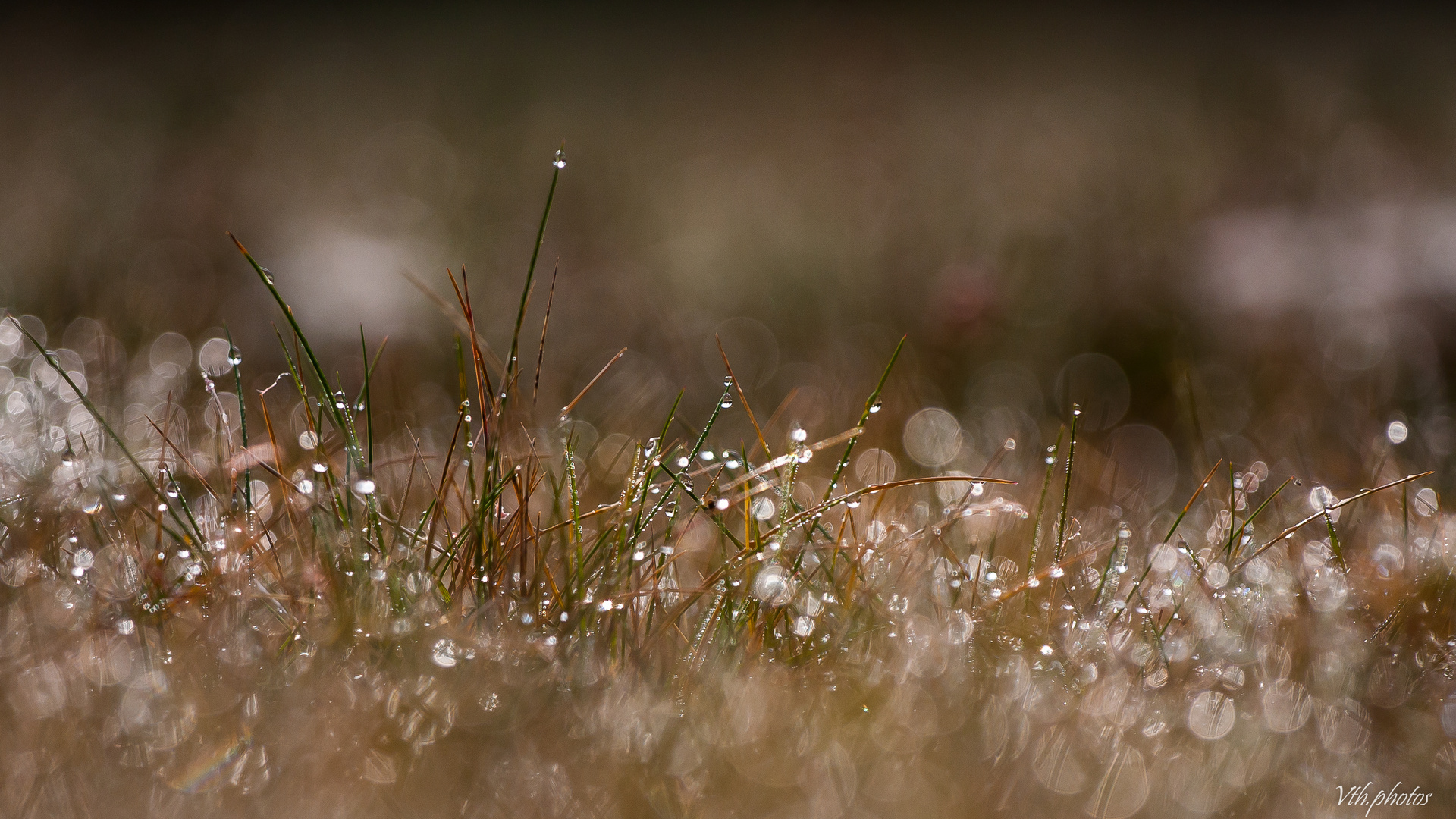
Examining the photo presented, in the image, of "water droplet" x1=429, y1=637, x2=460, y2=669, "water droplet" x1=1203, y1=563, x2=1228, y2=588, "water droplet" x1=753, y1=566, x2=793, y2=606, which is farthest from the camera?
"water droplet" x1=1203, y1=563, x2=1228, y2=588

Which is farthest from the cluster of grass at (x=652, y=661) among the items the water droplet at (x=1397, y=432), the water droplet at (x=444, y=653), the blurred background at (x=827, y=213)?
the water droplet at (x=1397, y=432)

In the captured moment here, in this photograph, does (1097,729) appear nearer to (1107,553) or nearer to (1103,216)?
(1107,553)

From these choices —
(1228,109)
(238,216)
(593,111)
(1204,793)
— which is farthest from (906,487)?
(593,111)

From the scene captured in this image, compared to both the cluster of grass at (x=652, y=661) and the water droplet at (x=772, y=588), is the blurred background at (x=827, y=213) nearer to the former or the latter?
the cluster of grass at (x=652, y=661)

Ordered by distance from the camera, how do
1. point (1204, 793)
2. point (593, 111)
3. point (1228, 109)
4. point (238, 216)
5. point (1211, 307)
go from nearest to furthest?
point (1204, 793) → point (1211, 307) → point (238, 216) → point (1228, 109) → point (593, 111)

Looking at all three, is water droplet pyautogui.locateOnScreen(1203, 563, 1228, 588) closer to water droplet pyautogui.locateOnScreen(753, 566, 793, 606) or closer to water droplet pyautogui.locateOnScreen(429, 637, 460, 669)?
water droplet pyautogui.locateOnScreen(753, 566, 793, 606)

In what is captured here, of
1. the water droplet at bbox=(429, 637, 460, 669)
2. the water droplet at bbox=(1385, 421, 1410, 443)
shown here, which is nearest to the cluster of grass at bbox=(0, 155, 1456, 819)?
the water droplet at bbox=(429, 637, 460, 669)
